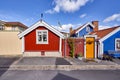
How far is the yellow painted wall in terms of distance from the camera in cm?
1742

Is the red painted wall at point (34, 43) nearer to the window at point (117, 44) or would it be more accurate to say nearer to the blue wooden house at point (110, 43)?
the blue wooden house at point (110, 43)

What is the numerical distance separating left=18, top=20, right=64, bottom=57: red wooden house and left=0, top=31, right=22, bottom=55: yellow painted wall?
147cm

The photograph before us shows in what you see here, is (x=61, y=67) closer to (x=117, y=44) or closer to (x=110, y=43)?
(x=110, y=43)

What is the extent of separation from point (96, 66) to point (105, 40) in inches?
Result: 227

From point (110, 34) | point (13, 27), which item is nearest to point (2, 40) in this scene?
point (110, 34)

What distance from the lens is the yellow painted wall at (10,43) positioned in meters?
17.4

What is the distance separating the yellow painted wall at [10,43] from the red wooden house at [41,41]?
147 cm

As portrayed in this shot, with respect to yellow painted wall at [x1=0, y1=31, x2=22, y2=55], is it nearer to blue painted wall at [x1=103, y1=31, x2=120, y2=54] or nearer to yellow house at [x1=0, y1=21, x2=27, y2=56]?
yellow house at [x1=0, y1=21, x2=27, y2=56]

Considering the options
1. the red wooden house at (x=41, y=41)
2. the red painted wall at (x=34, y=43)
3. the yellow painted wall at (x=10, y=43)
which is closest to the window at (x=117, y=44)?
the red wooden house at (x=41, y=41)

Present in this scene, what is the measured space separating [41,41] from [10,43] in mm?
4141

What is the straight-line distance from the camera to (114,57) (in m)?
15.7

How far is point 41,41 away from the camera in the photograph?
1667cm

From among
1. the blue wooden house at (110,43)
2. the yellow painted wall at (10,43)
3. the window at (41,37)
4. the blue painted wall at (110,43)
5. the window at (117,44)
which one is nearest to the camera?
the blue wooden house at (110,43)

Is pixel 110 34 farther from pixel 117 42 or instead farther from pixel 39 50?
pixel 39 50
